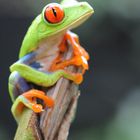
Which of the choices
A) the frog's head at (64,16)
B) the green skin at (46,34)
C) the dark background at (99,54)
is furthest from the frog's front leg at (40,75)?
the dark background at (99,54)

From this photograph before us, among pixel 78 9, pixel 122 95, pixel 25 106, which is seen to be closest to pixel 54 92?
pixel 25 106

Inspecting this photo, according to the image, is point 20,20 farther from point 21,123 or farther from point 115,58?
point 21,123

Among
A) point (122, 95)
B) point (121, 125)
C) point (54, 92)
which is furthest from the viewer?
point (122, 95)

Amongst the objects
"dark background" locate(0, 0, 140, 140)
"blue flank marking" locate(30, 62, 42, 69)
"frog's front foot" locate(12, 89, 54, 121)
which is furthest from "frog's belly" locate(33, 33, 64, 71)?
"dark background" locate(0, 0, 140, 140)

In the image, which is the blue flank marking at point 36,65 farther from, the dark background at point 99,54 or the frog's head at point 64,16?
the dark background at point 99,54

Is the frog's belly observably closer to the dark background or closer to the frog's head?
the frog's head

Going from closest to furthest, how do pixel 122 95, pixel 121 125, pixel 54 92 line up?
pixel 54 92
pixel 121 125
pixel 122 95
